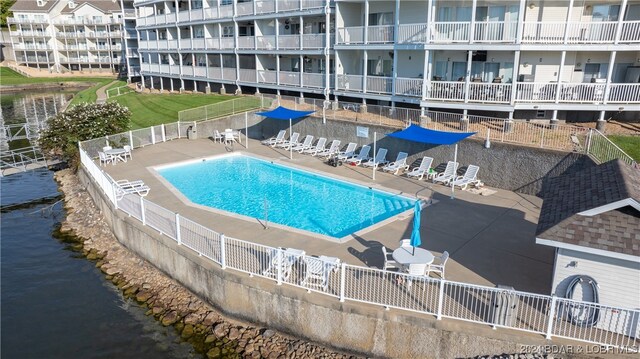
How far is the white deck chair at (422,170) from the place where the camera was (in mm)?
22453

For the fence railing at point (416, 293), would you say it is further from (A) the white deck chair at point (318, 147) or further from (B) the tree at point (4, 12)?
(B) the tree at point (4, 12)

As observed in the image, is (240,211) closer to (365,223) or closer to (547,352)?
(365,223)

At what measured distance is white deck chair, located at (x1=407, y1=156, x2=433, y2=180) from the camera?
73.7 ft

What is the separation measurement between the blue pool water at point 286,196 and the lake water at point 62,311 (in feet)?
18.2

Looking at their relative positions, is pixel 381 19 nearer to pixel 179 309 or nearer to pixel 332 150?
pixel 332 150

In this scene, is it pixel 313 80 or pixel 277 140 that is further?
→ pixel 313 80

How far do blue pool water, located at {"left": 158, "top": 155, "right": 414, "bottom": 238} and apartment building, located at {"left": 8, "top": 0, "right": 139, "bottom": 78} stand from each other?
66.1 metres

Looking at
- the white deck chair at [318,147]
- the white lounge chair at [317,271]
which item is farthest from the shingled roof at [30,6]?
the white lounge chair at [317,271]

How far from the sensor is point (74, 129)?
25672 millimetres

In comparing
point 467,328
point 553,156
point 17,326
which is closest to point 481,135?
point 553,156

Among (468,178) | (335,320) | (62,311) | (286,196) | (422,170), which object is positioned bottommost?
(62,311)

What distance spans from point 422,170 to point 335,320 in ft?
41.5

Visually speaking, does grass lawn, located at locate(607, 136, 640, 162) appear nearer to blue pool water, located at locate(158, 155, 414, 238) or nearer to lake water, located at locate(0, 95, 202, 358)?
blue pool water, located at locate(158, 155, 414, 238)

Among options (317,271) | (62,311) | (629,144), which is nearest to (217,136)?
(62,311)
